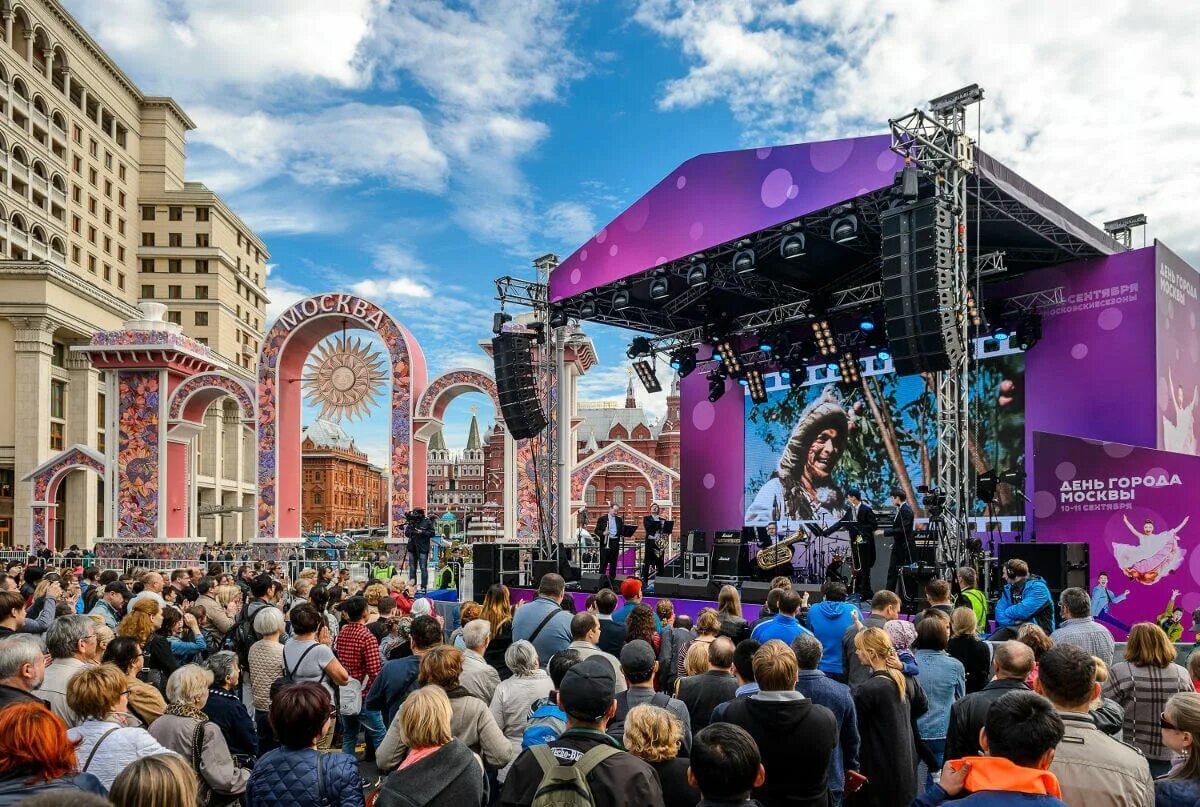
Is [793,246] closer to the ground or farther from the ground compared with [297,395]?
farther from the ground

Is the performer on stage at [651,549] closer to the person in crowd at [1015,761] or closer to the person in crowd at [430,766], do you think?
the person in crowd at [430,766]

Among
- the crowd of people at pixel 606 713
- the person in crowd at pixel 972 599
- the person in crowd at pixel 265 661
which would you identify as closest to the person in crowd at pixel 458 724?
the crowd of people at pixel 606 713

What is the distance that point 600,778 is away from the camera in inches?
131

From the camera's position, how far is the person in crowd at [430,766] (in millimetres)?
3650

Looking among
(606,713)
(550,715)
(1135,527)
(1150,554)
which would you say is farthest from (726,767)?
(1135,527)

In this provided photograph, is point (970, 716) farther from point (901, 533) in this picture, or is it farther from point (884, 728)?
point (901, 533)

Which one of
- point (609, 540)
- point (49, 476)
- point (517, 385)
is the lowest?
point (609, 540)

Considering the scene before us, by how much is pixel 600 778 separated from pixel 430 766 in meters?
0.78

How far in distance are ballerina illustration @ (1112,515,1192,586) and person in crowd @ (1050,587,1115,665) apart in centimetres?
781

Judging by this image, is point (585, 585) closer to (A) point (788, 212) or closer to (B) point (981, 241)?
(A) point (788, 212)

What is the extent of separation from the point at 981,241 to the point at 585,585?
9.68 m

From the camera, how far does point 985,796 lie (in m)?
2.82

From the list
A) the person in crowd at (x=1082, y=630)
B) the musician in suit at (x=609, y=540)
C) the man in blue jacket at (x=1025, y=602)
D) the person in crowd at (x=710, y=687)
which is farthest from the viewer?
the musician in suit at (x=609, y=540)

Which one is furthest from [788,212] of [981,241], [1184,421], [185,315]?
[185,315]
